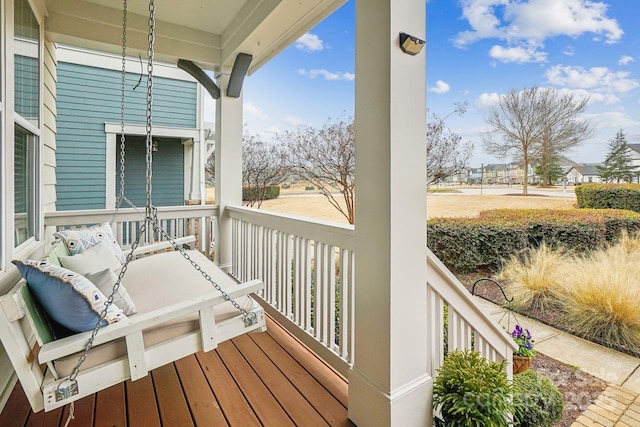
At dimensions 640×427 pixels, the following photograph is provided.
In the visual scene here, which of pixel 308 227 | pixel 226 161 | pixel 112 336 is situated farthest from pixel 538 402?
pixel 226 161

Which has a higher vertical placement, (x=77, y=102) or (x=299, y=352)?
(x=77, y=102)

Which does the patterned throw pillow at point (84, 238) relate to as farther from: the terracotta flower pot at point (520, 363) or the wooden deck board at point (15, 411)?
the terracotta flower pot at point (520, 363)

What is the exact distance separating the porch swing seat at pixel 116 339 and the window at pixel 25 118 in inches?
43.6

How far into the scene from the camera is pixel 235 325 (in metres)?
1.61

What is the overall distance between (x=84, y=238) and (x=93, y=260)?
36cm

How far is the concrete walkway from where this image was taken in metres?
2.26

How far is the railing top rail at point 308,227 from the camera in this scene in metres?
1.98

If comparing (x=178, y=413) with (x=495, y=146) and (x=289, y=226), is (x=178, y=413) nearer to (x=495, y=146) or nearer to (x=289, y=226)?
(x=289, y=226)

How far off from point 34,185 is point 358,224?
2711 mm

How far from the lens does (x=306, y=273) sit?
248 cm

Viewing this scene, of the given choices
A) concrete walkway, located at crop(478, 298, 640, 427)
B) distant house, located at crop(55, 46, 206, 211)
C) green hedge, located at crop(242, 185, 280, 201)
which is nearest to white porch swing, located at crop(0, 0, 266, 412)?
concrete walkway, located at crop(478, 298, 640, 427)

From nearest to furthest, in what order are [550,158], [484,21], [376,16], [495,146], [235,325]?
1. [376,16]
2. [235,325]
3. [550,158]
4. [495,146]
5. [484,21]

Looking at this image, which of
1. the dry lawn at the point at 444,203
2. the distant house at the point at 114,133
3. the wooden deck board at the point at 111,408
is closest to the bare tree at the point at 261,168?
the dry lawn at the point at 444,203

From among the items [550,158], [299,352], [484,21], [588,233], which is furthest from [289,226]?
[484,21]
